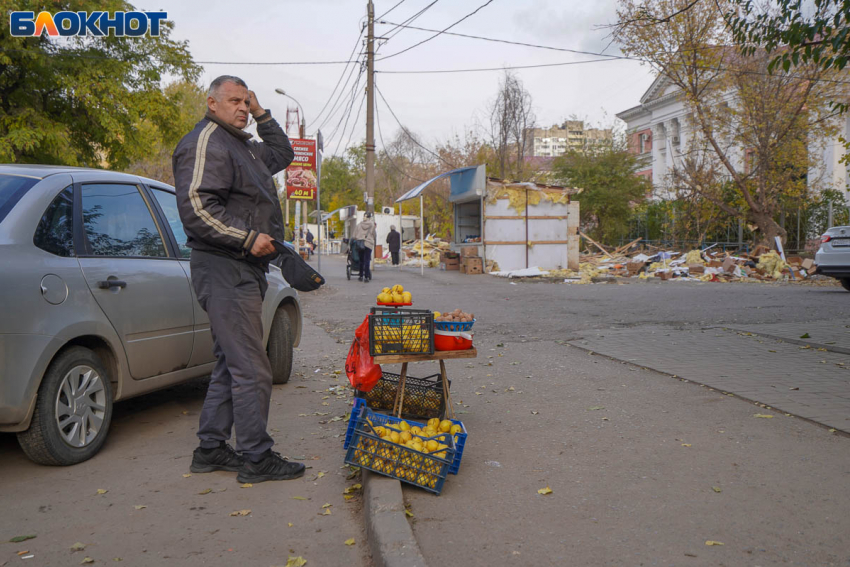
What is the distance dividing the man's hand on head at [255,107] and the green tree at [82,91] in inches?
524

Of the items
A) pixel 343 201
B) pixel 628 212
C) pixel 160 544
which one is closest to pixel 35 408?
pixel 160 544

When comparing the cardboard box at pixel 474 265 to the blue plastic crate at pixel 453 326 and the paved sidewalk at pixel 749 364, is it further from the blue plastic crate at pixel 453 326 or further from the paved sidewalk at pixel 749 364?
the blue plastic crate at pixel 453 326

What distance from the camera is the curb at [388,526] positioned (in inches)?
118

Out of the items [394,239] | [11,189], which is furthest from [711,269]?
[11,189]

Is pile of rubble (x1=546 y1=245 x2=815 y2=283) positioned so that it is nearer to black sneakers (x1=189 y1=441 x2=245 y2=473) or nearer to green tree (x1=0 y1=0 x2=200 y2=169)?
green tree (x1=0 y1=0 x2=200 y2=169)

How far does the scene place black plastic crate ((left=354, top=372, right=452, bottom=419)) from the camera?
17.5 feet

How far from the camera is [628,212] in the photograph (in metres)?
36.5

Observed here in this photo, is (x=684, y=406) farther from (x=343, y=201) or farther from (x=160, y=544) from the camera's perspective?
(x=343, y=201)

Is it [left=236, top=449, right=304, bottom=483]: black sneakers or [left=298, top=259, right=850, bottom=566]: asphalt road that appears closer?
[left=298, top=259, right=850, bottom=566]: asphalt road

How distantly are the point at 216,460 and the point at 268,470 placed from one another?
0.37 metres

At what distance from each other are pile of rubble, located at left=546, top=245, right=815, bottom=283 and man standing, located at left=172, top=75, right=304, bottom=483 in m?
18.1

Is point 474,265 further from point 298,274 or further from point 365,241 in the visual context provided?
point 298,274

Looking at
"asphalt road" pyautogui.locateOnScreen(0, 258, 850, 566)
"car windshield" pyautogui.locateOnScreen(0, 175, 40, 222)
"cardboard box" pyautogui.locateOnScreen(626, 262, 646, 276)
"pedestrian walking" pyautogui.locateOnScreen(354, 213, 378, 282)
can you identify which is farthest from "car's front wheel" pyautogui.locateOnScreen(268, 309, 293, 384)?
"cardboard box" pyautogui.locateOnScreen(626, 262, 646, 276)

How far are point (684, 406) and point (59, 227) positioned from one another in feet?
15.0
